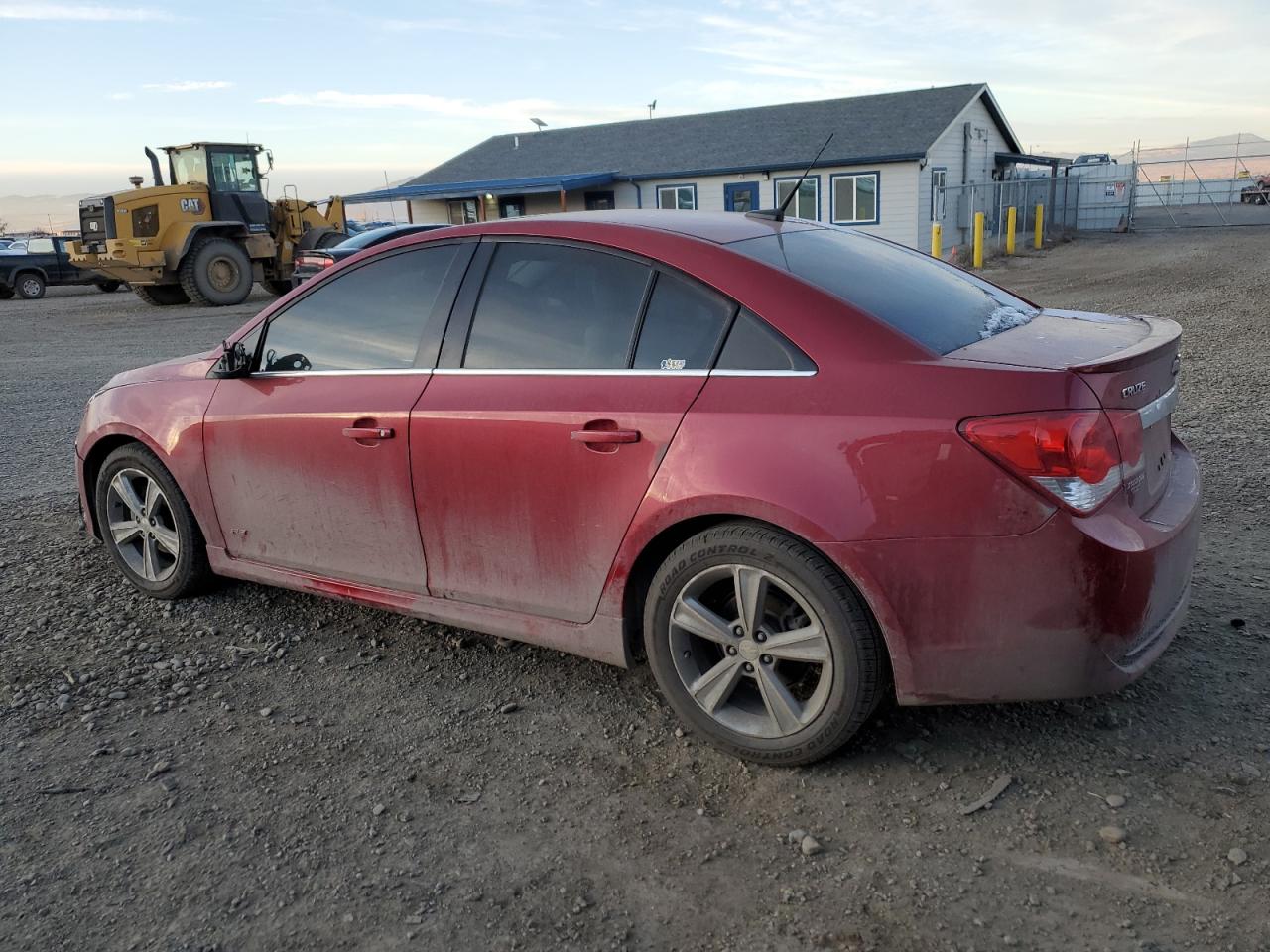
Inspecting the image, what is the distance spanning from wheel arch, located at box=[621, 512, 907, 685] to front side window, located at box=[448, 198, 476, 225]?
3431 cm

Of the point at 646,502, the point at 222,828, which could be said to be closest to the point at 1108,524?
the point at 646,502

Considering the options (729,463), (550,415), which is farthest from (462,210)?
(729,463)

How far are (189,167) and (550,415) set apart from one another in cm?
2189

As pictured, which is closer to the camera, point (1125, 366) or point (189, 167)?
point (1125, 366)

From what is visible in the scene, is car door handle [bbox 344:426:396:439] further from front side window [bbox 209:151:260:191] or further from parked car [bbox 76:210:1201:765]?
front side window [bbox 209:151:260:191]

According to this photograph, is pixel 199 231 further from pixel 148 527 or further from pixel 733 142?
pixel 148 527

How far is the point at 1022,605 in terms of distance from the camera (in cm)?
265

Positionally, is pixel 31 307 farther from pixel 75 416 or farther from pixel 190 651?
pixel 190 651

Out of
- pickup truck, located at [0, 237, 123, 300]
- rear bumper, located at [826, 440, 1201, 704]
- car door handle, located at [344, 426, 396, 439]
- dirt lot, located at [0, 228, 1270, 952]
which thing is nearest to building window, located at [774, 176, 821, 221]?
pickup truck, located at [0, 237, 123, 300]

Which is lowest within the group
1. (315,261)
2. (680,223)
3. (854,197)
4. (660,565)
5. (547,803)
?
(547,803)

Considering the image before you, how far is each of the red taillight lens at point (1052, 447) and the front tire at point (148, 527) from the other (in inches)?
131

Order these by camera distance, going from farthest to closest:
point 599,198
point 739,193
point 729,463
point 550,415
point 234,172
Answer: point 599,198
point 739,193
point 234,172
point 550,415
point 729,463

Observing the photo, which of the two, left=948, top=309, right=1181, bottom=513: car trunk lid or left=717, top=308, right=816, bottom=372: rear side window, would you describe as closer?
left=948, top=309, right=1181, bottom=513: car trunk lid

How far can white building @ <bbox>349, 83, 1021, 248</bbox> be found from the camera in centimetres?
2931
